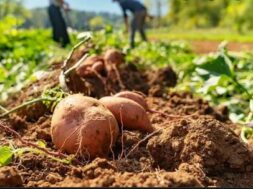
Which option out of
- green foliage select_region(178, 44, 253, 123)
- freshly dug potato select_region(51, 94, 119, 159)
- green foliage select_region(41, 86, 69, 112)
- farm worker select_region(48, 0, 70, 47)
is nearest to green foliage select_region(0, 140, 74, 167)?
freshly dug potato select_region(51, 94, 119, 159)

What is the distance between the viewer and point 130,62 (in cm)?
571

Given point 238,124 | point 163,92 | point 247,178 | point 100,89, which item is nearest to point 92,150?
point 247,178

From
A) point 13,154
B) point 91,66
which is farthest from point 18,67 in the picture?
point 13,154

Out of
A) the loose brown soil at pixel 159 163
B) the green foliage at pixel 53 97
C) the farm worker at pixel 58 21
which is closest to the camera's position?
the loose brown soil at pixel 159 163

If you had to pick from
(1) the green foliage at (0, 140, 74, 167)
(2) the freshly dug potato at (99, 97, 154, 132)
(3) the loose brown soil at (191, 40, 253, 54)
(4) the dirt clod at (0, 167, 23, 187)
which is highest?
(4) the dirt clod at (0, 167, 23, 187)

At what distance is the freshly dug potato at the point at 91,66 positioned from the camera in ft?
14.9

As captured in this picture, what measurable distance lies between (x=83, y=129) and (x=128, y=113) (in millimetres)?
440

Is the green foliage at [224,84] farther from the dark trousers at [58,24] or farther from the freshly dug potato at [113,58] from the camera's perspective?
the dark trousers at [58,24]

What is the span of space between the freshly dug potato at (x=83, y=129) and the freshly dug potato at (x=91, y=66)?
1952 millimetres

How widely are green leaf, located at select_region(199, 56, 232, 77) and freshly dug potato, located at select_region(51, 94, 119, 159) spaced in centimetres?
142

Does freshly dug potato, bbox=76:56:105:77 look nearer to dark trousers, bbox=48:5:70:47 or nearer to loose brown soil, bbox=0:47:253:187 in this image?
loose brown soil, bbox=0:47:253:187

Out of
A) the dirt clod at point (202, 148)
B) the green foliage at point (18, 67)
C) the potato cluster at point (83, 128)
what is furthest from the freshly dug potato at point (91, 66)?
the dirt clod at point (202, 148)

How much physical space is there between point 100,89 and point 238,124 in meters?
1.23

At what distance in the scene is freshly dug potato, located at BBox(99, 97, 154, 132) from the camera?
9.07 feet
